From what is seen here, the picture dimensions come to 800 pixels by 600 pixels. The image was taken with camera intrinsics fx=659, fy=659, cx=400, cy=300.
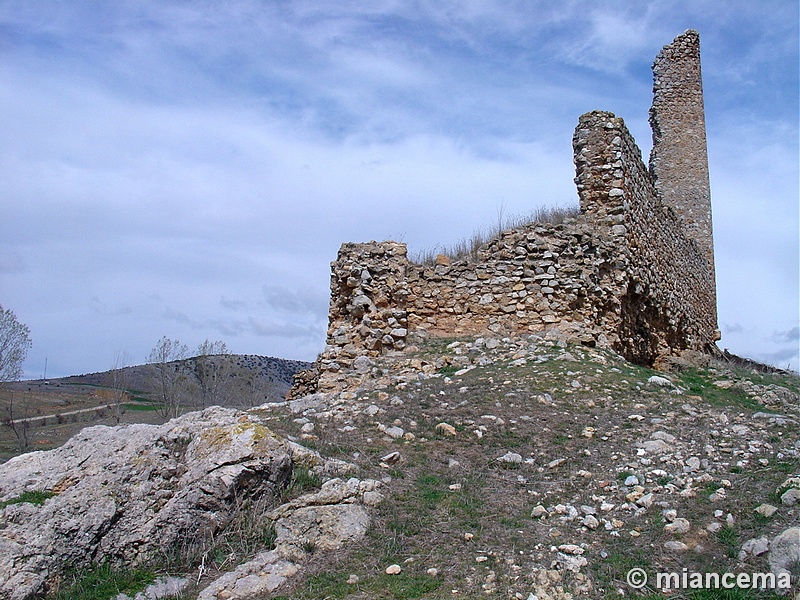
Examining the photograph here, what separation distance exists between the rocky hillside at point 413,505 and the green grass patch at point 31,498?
0.6 inches

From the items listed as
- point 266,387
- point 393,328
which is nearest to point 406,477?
point 393,328

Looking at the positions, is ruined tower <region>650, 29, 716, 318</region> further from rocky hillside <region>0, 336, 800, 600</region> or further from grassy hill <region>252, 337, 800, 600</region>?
rocky hillside <region>0, 336, 800, 600</region>

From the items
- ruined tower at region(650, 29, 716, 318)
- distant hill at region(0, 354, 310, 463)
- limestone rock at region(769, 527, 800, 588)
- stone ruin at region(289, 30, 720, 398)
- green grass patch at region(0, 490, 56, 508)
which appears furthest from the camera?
ruined tower at region(650, 29, 716, 318)

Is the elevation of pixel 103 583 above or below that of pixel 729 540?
below

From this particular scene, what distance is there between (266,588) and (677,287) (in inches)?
486

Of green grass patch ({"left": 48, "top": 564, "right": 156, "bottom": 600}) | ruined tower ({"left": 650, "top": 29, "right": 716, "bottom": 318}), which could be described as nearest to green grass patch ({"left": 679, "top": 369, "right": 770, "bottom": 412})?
green grass patch ({"left": 48, "top": 564, "right": 156, "bottom": 600})

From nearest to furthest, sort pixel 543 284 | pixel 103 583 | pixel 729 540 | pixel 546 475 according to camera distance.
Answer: pixel 729 540 → pixel 103 583 → pixel 546 475 → pixel 543 284

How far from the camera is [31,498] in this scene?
493cm

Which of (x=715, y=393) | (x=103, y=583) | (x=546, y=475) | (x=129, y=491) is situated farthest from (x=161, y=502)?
(x=715, y=393)

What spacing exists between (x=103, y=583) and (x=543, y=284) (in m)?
7.27

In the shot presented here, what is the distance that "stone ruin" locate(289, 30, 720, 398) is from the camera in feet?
32.8

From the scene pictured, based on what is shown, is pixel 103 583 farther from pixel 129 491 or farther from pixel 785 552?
pixel 785 552

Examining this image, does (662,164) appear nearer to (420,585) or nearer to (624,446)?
(624,446)

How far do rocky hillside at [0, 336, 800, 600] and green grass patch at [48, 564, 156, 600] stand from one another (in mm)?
13
